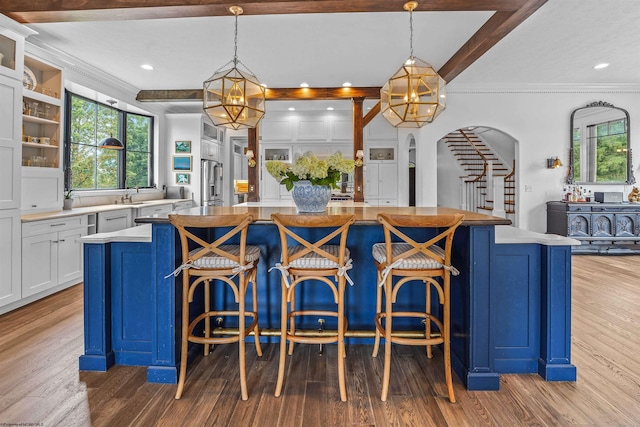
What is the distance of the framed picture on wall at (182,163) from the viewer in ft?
23.8

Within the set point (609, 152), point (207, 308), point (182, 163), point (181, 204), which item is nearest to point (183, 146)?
point (182, 163)

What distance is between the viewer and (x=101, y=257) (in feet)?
7.26

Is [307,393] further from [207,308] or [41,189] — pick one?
[41,189]

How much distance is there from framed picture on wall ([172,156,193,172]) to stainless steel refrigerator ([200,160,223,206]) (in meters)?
0.26

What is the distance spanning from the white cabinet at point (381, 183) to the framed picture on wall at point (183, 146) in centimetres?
387

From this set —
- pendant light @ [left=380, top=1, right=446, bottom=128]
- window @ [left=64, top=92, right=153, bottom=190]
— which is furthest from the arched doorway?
window @ [left=64, top=92, right=153, bottom=190]

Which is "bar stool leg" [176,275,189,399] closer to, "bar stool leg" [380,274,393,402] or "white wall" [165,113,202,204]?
"bar stool leg" [380,274,393,402]

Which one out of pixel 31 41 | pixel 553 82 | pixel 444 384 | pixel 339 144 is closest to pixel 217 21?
pixel 31 41

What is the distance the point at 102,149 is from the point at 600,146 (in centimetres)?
846

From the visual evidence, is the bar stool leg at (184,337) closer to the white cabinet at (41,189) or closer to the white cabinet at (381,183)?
the white cabinet at (41,189)

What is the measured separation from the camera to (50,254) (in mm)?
3787

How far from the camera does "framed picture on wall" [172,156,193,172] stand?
7258 mm

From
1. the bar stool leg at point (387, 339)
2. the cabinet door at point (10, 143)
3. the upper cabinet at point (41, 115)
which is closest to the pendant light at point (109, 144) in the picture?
the upper cabinet at point (41, 115)

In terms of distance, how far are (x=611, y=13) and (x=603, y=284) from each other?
2964 mm
